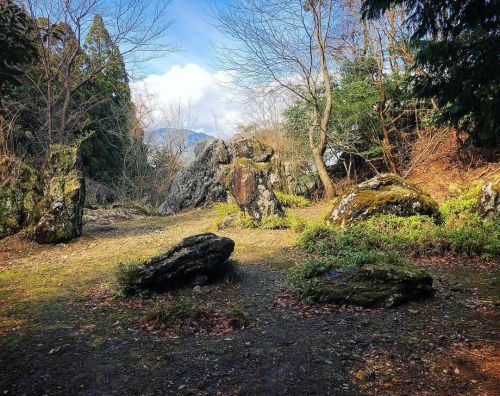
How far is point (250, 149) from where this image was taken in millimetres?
18500

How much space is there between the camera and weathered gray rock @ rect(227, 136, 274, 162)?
18094 mm

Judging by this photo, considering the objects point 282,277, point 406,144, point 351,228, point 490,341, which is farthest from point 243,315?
point 406,144

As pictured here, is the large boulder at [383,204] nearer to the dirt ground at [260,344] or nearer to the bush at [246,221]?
the bush at [246,221]

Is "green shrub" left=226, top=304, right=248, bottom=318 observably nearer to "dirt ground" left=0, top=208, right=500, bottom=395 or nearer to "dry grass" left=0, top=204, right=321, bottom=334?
"dirt ground" left=0, top=208, right=500, bottom=395

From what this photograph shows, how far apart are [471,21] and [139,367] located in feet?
15.1

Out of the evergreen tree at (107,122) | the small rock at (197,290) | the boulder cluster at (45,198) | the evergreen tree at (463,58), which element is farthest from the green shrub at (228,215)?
the evergreen tree at (107,122)

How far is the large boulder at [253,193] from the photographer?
35.6ft

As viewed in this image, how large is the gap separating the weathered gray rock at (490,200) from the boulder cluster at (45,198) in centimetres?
988

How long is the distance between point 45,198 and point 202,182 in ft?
30.2

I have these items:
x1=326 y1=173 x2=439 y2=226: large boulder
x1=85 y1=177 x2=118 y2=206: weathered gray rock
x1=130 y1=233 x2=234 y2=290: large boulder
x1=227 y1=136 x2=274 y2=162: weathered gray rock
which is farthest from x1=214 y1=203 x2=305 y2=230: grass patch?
x1=85 y1=177 x2=118 y2=206: weathered gray rock

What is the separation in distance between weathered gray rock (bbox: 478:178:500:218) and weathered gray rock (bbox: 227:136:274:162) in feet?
36.2

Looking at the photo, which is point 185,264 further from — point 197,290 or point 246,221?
point 246,221

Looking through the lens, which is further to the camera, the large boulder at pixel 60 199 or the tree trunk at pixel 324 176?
the tree trunk at pixel 324 176

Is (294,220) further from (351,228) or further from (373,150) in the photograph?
(373,150)
